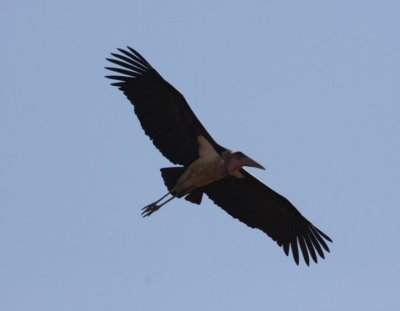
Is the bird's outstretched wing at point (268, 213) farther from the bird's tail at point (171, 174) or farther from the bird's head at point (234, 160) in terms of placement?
the bird's tail at point (171, 174)

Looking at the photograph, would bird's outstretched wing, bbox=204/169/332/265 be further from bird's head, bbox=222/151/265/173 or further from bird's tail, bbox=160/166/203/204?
bird's tail, bbox=160/166/203/204

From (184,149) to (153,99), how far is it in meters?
1.16

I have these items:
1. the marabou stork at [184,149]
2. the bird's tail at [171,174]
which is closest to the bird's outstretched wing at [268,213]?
the marabou stork at [184,149]

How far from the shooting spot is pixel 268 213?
25188mm

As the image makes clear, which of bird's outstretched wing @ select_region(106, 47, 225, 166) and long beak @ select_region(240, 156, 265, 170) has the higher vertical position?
bird's outstretched wing @ select_region(106, 47, 225, 166)

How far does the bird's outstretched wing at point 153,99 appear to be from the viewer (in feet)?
76.4

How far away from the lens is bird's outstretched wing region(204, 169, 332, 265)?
81.4 feet

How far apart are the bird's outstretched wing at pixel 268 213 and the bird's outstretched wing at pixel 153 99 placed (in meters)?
1.55

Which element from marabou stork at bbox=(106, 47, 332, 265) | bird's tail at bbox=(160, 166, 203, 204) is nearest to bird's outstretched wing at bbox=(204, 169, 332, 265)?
marabou stork at bbox=(106, 47, 332, 265)

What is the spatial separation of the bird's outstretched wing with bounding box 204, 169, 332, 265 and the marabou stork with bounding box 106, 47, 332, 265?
0.06 ft

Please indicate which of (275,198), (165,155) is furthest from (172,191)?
(275,198)

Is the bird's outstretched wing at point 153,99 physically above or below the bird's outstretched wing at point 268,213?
above

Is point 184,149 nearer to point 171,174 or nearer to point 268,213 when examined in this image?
point 171,174

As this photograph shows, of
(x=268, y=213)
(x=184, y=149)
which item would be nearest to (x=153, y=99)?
(x=184, y=149)
